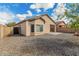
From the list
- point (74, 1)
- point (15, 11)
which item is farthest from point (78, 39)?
point (15, 11)

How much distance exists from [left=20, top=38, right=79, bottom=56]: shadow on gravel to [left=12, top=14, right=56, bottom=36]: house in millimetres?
134

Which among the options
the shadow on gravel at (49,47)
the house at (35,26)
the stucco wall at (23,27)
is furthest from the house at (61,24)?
the stucco wall at (23,27)

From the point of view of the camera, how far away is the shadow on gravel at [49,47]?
134 inches

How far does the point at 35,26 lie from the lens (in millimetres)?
3500

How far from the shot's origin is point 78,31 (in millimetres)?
3453

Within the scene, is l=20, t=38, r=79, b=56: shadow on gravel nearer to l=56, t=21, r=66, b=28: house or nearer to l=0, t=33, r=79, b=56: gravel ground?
l=0, t=33, r=79, b=56: gravel ground

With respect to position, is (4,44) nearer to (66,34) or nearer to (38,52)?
(38,52)

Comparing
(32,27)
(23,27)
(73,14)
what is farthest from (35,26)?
(73,14)

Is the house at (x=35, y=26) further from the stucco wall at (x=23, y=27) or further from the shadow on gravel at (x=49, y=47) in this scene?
the shadow on gravel at (x=49, y=47)

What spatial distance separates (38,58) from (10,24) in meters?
0.64

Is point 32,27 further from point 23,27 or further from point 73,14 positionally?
point 73,14

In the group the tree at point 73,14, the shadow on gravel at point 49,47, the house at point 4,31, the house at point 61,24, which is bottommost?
the shadow on gravel at point 49,47

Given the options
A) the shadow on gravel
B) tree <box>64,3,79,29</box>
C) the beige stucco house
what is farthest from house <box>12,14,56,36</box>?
tree <box>64,3,79,29</box>

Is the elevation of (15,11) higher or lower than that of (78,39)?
higher
